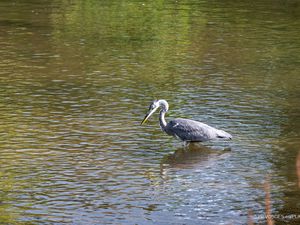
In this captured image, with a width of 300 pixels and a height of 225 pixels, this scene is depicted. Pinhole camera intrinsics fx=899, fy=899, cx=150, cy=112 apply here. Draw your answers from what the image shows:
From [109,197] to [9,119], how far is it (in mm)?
4349

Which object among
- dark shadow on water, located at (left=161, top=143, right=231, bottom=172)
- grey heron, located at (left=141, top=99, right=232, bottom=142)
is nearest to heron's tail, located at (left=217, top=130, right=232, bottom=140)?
grey heron, located at (left=141, top=99, right=232, bottom=142)

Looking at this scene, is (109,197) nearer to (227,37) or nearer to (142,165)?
(142,165)

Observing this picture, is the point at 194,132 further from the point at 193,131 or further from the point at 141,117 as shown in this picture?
the point at 141,117

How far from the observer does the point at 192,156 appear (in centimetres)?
1328

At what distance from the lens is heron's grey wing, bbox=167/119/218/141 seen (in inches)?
525

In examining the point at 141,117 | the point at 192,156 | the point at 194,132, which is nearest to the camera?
the point at 192,156

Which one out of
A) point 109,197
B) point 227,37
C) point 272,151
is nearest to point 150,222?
point 109,197

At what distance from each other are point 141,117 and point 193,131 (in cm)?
221

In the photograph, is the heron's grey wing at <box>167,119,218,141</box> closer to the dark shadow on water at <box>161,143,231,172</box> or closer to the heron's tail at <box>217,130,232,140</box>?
the heron's tail at <box>217,130,232,140</box>

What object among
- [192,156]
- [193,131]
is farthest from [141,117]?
[192,156]

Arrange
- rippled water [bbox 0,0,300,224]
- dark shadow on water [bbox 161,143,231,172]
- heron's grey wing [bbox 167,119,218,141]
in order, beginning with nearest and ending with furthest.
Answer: rippled water [bbox 0,0,300,224] → dark shadow on water [bbox 161,143,231,172] → heron's grey wing [bbox 167,119,218,141]

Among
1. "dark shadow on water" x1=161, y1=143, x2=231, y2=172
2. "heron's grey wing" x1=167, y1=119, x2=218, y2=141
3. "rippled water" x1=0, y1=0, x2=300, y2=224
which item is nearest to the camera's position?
"rippled water" x1=0, y1=0, x2=300, y2=224

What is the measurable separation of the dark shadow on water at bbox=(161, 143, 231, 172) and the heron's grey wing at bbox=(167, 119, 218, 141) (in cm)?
22

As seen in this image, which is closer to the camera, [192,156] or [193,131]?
[192,156]
